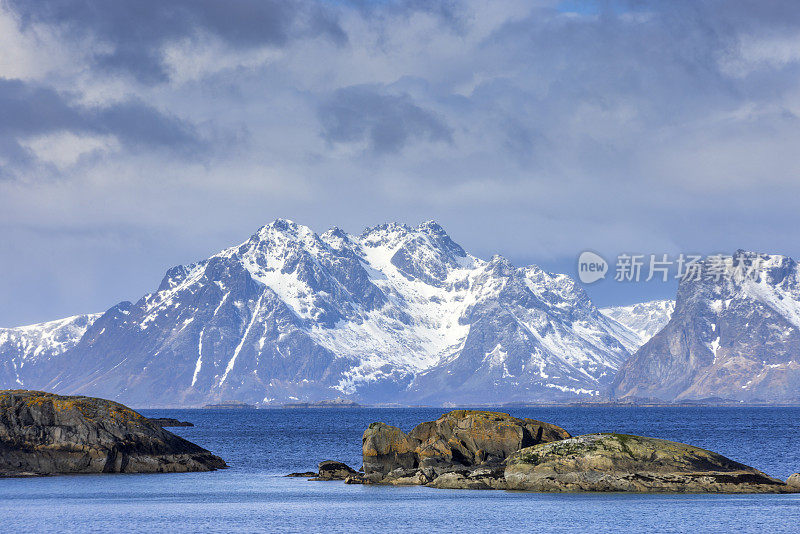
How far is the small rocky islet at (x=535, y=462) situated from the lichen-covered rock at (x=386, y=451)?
9 cm

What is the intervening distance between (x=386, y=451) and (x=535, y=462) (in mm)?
17149

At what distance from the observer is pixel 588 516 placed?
229 feet

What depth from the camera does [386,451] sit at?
9819 cm

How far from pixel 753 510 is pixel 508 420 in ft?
97.0

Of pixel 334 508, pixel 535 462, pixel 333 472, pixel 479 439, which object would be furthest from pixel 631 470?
pixel 333 472

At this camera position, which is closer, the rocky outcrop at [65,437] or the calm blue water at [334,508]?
the calm blue water at [334,508]

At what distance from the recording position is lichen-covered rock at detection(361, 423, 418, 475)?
320ft

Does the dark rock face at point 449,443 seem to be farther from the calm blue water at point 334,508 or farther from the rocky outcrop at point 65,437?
the rocky outcrop at point 65,437

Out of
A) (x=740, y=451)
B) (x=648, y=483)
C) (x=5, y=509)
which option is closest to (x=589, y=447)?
(x=648, y=483)

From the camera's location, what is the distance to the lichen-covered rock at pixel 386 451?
97.4m

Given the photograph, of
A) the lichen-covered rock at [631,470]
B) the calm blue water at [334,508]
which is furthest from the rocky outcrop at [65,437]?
the lichen-covered rock at [631,470]

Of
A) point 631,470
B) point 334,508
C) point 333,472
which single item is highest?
point 631,470

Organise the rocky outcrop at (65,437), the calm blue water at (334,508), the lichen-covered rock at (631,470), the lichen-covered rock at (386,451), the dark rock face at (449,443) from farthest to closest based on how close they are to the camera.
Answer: the rocky outcrop at (65,437), the lichen-covered rock at (386,451), the dark rock face at (449,443), the lichen-covered rock at (631,470), the calm blue water at (334,508)

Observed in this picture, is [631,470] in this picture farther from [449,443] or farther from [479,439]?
[449,443]
